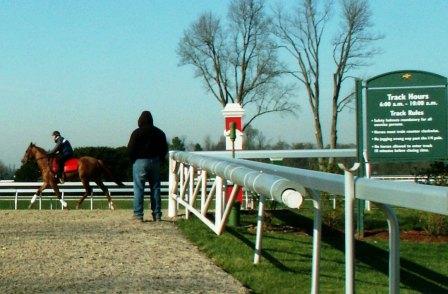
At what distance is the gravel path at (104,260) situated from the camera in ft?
28.2

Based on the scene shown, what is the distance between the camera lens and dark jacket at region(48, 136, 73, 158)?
2378 centimetres

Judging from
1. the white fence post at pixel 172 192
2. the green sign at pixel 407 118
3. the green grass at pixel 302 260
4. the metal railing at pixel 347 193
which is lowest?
the green grass at pixel 302 260

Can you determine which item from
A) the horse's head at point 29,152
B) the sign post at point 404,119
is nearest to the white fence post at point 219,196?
the sign post at point 404,119

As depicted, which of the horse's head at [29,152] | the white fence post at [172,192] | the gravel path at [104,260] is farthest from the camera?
the horse's head at [29,152]

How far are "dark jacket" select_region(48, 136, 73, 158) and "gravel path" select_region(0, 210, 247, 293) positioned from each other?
320 inches

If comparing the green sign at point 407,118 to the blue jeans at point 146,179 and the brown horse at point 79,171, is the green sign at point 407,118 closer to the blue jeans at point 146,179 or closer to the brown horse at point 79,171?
the blue jeans at point 146,179

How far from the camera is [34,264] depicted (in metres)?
10.2

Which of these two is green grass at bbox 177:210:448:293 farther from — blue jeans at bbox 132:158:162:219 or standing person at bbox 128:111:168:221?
standing person at bbox 128:111:168:221

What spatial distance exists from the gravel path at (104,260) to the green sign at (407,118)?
3.67 m

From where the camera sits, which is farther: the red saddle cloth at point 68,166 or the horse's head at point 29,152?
the horse's head at point 29,152

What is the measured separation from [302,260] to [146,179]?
5.90 meters

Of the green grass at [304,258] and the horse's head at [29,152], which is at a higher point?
the horse's head at [29,152]

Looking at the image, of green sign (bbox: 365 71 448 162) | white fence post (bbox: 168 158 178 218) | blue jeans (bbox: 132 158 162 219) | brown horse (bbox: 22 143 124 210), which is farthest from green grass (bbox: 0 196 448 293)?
brown horse (bbox: 22 143 124 210)

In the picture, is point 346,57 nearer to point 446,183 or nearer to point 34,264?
point 446,183
